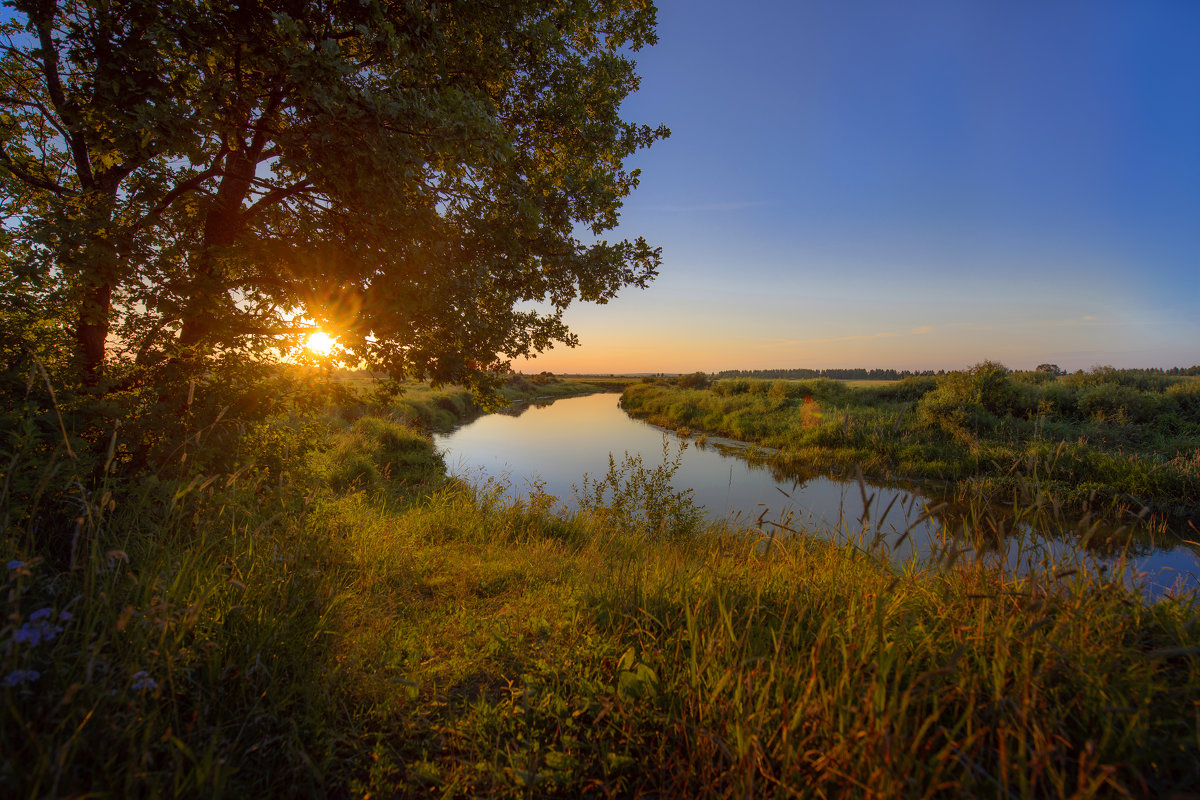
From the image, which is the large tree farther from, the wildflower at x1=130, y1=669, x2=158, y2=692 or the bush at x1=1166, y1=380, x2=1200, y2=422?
the bush at x1=1166, y1=380, x2=1200, y2=422

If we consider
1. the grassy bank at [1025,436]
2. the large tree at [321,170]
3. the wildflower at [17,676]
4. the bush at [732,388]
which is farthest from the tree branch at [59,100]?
the bush at [732,388]

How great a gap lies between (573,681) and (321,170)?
4.33 meters

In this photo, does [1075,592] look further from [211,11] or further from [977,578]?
[211,11]

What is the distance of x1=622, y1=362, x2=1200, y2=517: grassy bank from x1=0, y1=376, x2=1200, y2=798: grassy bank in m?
8.75

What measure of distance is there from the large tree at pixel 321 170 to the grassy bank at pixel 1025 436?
8.54m

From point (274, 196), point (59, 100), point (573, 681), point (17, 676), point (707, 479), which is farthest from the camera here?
point (707, 479)

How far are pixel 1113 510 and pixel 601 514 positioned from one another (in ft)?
36.5

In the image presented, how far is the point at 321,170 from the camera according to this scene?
3.81 m

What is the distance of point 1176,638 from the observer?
190cm

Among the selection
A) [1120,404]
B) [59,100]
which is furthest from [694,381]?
[59,100]

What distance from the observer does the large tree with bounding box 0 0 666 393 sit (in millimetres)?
3344

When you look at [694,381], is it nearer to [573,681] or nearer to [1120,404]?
[1120,404]

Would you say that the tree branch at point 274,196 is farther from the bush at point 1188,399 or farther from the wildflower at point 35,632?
the bush at point 1188,399

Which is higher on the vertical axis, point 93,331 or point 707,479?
point 93,331
